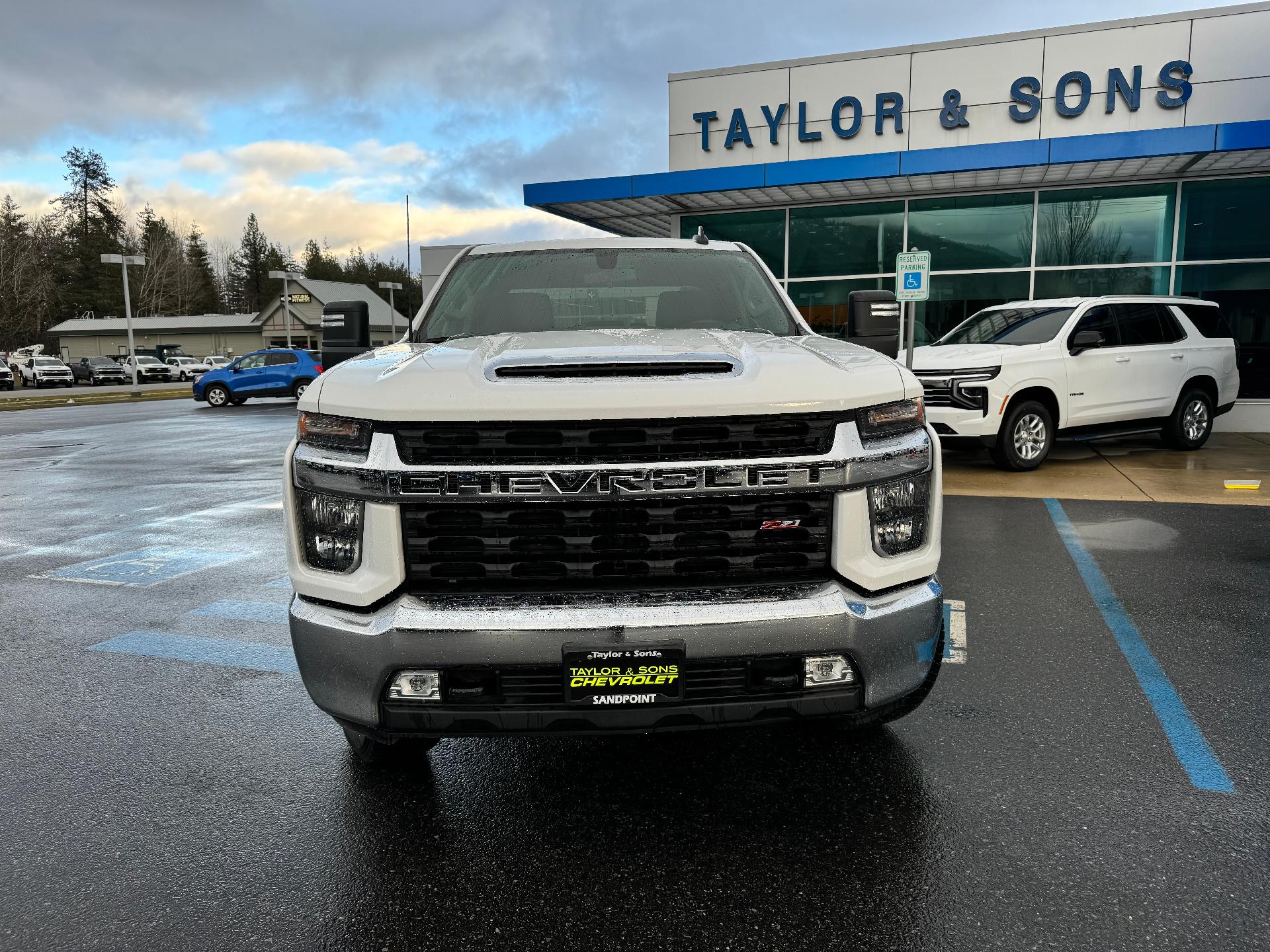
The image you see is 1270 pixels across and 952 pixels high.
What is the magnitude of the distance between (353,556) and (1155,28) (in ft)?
58.5

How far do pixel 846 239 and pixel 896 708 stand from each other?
618 inches

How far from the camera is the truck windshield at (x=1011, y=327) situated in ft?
33.4

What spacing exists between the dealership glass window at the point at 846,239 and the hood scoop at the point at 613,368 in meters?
15.4

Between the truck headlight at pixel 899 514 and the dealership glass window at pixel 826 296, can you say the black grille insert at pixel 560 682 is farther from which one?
the dealership glass window at pixel 826 296

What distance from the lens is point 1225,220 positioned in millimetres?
15227

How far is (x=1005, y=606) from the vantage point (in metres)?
5.18

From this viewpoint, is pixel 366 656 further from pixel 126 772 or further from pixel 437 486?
pixel 126 772

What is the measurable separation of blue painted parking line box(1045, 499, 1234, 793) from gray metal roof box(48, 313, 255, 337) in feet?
281

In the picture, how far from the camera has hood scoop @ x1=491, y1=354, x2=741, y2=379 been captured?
2586 mm

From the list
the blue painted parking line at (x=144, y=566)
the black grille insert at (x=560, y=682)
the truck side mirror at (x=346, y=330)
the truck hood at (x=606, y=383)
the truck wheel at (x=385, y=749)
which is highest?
the truck side mirror at (x=346, y=330)

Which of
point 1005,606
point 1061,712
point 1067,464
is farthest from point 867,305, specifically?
point 1067,464

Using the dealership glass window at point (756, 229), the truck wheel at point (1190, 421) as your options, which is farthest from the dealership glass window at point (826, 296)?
the truck wheel at point (1190, 421)

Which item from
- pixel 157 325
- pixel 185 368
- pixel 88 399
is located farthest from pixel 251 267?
pixel 88 399

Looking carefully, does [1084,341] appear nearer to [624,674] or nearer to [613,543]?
[613,543]
